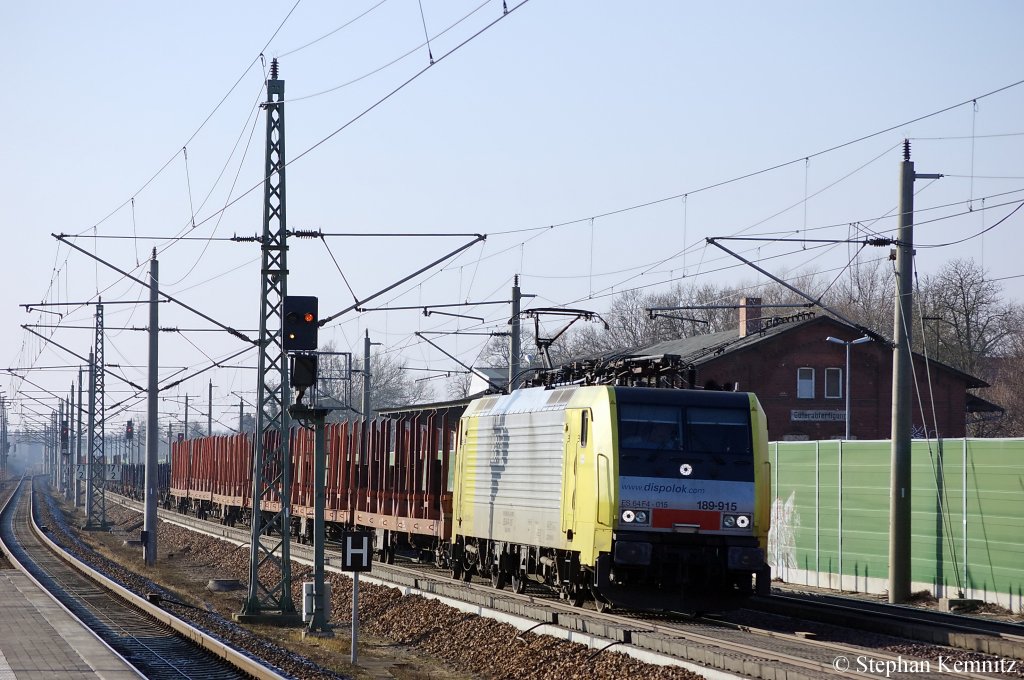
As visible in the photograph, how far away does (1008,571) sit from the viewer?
2159 centimetres

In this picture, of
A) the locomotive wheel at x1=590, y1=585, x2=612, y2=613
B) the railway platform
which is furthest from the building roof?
the railway platform

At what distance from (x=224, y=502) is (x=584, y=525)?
3650 cm

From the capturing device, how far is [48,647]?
56.5ft

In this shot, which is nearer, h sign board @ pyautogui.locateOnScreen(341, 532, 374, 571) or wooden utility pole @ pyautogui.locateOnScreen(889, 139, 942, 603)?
h sign board @ pyautogui.locateOnScreen(341, 532, 374, 571)

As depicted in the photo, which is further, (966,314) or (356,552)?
(966,314)

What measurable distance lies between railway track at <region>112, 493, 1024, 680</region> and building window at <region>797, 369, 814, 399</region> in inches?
1250

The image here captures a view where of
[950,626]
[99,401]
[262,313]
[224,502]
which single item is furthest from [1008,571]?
[99,401]

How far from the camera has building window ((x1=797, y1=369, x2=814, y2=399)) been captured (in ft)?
166

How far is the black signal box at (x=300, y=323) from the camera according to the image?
2006 cm

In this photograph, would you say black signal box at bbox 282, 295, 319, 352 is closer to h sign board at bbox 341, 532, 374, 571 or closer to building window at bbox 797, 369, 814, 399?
h sign board at bbox 341, 532, 374, 571

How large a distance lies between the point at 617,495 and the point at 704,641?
2.51 meters

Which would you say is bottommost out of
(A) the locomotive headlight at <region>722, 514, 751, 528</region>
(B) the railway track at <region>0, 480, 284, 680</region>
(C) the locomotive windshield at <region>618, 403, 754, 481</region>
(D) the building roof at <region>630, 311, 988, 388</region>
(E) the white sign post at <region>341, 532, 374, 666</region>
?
(B) the railway track at <region>0, 480, 284, 680</region>

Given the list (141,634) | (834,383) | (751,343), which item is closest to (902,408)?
(141,634)

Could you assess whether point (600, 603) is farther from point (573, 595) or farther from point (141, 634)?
point (141, 634)
